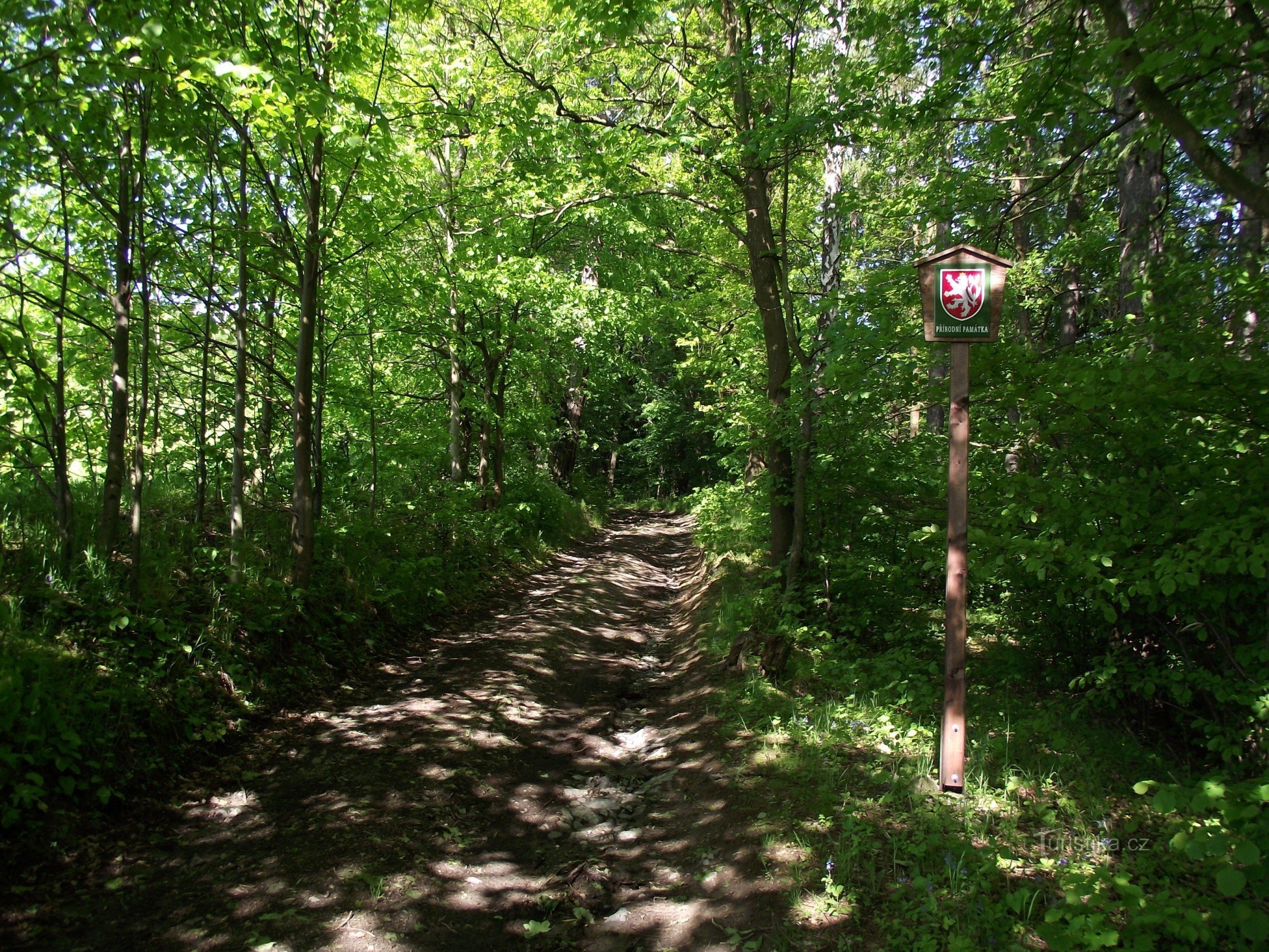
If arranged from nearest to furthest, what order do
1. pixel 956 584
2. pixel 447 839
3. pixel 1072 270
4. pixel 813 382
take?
Result: pixel 956 584
pixel 447 839
pixel 813 382
pixel 1072 270

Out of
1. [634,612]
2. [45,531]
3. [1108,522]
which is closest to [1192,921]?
[1108,522]

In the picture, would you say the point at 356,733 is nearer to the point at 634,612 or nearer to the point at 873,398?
the point at 873,398

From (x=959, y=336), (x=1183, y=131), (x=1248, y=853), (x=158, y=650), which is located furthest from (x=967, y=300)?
(x=158, y=650)

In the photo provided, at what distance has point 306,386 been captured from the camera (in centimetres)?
741

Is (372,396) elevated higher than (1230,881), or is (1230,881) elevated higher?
(372,396)

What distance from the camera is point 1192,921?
2736 millimetres

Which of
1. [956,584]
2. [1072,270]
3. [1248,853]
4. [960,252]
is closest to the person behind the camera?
[1248,853]

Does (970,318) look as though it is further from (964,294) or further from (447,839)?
(447,839)

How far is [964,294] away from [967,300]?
39mm

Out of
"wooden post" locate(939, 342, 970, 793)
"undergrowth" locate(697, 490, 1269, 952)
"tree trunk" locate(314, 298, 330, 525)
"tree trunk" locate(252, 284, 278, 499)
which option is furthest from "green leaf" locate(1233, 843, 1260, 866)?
"tree trunk" locate(252, 284, 278, 499)

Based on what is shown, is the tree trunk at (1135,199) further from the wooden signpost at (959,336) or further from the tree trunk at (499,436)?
the tree trunk at (499,436)

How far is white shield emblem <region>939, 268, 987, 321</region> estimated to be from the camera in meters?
4.14

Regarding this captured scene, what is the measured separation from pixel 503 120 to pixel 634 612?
757 cm

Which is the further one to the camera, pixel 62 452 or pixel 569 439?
pixel 569 439
